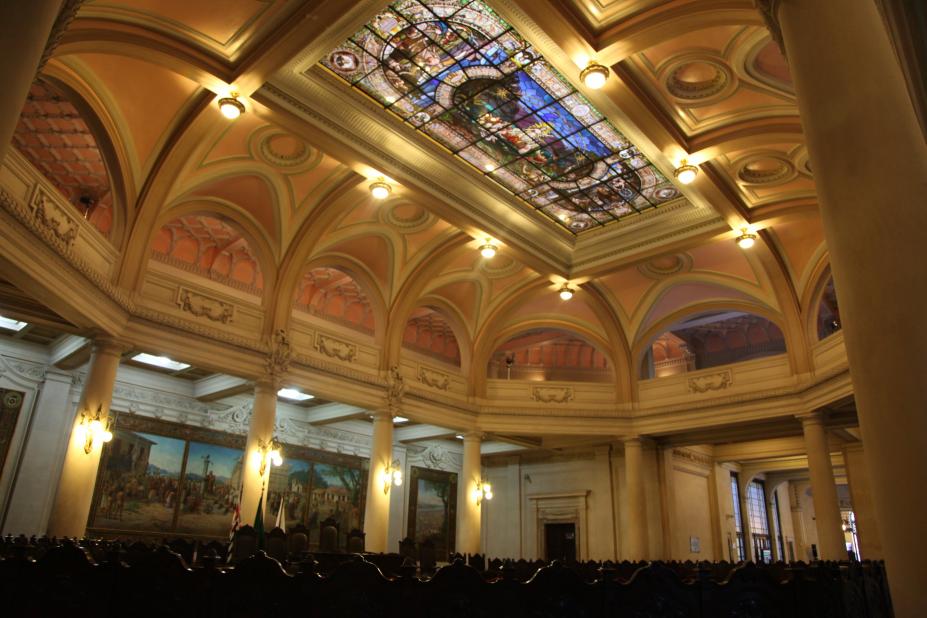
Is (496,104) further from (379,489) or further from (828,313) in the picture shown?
(828,313)

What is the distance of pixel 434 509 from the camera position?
59.4 feet

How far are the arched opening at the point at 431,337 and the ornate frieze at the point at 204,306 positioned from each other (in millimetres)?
6723

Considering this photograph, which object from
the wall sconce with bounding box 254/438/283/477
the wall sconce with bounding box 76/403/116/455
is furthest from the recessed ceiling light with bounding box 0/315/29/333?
the wall sconce with bounding box 254/438/283/477

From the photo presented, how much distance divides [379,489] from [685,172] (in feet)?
27.3

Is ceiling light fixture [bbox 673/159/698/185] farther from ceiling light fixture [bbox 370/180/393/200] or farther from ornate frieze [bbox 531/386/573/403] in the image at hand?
ornate frieze [bbox 531/386/573/403]

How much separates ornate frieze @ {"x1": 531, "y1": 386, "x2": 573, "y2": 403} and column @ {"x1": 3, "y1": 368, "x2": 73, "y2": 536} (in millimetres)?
10113

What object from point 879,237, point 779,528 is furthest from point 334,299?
point 779,528

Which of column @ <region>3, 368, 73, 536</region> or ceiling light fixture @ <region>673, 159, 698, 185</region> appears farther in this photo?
column @ <region>3, 368, 73, 536</region>

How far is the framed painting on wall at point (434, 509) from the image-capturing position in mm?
17531

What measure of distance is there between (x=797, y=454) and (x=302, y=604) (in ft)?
60.2

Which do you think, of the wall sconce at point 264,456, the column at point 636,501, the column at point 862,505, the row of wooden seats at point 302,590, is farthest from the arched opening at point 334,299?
the column at point 862,505

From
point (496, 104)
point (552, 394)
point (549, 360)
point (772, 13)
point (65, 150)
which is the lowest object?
point (772, 13)

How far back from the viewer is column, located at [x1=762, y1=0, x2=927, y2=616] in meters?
2.60

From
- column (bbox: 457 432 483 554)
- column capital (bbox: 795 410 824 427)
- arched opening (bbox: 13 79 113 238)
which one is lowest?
column (bbox: 457 432 483 554)
